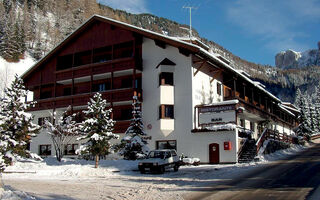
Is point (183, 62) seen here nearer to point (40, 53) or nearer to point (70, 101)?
point (70, 101)

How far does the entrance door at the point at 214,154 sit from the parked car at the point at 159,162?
6.01 meters

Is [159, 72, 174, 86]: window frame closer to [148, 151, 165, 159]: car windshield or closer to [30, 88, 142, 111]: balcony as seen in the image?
[30, 88, 142, 111]: balcony

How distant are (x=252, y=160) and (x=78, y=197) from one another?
792 inches

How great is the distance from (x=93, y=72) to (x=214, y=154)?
1530 centimetres

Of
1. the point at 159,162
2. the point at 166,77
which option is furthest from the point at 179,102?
the point at 159,162

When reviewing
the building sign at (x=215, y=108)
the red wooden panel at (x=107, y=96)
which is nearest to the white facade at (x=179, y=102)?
the building sign at (x=215, y=108)

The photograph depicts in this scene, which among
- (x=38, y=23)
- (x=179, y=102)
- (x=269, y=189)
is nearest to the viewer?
(x=269, y=189)

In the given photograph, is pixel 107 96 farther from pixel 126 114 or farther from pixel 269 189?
pixel 269 189

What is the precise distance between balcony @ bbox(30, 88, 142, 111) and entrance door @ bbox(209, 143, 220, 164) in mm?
8437

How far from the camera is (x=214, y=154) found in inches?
1184

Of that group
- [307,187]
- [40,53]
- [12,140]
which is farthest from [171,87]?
[40,53]

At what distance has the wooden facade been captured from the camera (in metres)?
33.9

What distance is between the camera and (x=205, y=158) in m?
30.2

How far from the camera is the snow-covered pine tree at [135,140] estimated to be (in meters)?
28.8
